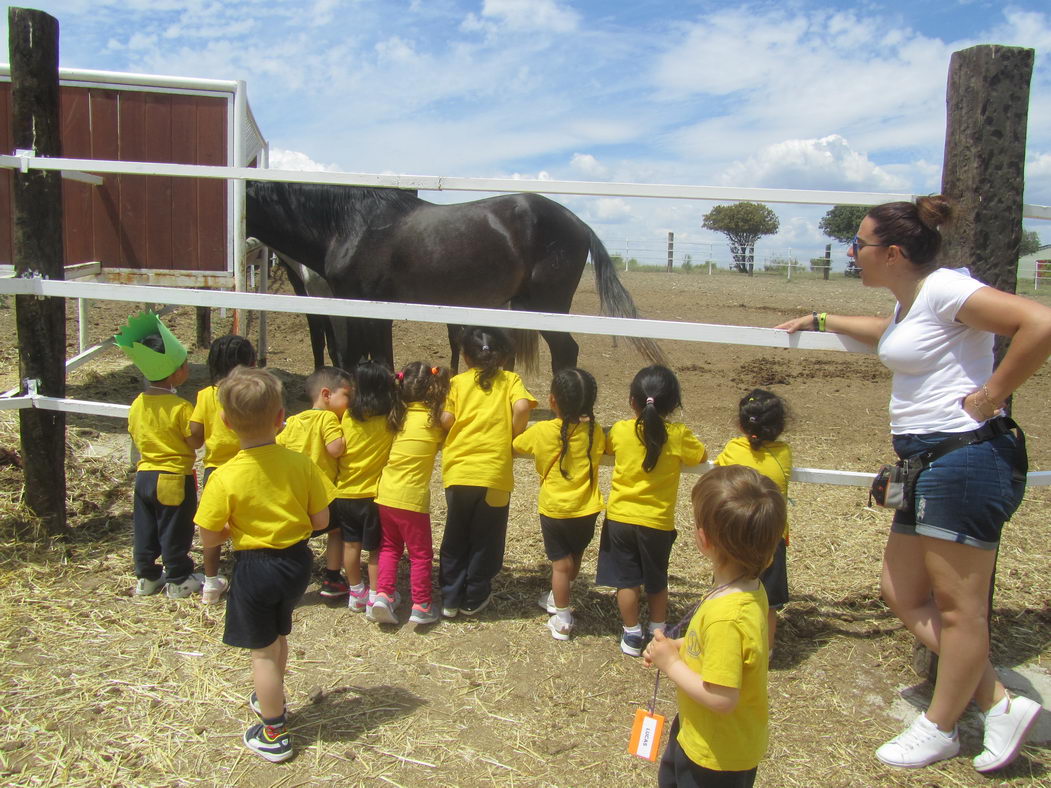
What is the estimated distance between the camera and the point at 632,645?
264 centimetres

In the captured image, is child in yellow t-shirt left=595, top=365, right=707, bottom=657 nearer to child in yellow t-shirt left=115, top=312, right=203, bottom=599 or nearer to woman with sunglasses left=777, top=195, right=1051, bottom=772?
woman with sunglasses left=777, top=195, right=1051, bottom=772

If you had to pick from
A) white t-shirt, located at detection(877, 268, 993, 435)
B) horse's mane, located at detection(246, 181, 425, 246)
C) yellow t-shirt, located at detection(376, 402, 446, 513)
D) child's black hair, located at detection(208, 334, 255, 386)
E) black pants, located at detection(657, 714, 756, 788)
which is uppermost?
horse's mane, located at detection(246, 181, 425, 246)

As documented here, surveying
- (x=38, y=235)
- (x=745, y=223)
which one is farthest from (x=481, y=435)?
(x=745, y=223)

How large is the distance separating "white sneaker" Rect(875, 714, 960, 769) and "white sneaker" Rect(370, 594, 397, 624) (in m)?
1.60

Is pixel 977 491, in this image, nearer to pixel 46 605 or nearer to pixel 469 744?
pixel 469 744

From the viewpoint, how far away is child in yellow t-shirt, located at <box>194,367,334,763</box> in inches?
81.0

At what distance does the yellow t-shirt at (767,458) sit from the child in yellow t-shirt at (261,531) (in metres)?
1.36

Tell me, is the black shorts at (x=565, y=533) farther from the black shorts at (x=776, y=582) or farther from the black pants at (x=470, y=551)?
the black shorts at (x=776, y=582)

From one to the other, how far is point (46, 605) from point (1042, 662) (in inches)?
142

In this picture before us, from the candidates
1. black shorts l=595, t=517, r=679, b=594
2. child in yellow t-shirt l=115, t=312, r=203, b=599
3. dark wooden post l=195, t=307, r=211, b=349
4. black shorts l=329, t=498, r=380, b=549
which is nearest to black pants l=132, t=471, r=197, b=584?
child in yellow t-shirt l=115, t=312, r=203, b=599

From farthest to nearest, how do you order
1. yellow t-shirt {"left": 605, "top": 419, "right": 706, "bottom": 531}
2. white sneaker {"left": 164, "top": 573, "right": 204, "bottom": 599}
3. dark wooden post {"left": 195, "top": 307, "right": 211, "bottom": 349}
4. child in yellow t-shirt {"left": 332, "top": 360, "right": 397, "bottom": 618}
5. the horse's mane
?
dark wooden post {"left": 195, "top": 307, "right": 211, "bottom": 349} → the horse's mane → white sneaker {"left": 164, "top": 573, "right": 204, "bottom": 599} → child in yellow t-shirt {"left": 332, "top": 360, "right": 397, "bottom": 618} → yellow t-shirt {"left": 605, "top": 419, "right": 706, "bottom": 531}

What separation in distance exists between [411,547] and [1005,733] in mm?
1900

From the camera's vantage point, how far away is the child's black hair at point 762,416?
8.12ft

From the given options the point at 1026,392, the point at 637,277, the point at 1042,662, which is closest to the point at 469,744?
the point at 1042,662
